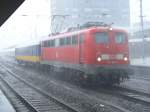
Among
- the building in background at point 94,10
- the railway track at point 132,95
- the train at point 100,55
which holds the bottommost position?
the railway track at point 132,95

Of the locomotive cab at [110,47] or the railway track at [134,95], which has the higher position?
the locomotive cab at [110,47]

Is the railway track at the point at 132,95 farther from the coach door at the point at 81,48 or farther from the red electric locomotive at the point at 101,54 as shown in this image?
the coach door at the point at 81,48

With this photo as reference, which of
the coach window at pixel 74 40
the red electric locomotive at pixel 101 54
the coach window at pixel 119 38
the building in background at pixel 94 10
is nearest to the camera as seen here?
the red electric locomotive at pixel 101 54

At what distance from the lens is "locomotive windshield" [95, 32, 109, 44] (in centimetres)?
1736

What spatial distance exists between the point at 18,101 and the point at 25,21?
3240 inches

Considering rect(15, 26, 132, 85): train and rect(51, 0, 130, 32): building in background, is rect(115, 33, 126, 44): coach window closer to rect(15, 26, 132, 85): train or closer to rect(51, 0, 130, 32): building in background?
rect(15, 26, 132, 85): train

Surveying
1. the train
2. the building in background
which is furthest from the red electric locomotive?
the building in background

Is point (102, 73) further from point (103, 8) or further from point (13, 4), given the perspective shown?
point (103, 8)

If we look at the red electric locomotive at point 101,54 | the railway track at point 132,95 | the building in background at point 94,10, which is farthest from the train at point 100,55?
the building in background at point 94,10

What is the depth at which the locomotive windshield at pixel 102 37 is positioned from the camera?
57.0 feet

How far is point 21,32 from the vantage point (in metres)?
110

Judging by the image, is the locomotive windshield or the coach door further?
the coach door

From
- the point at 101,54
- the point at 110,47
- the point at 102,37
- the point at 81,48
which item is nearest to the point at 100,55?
the point at 101,54

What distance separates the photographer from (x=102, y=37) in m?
17.5
